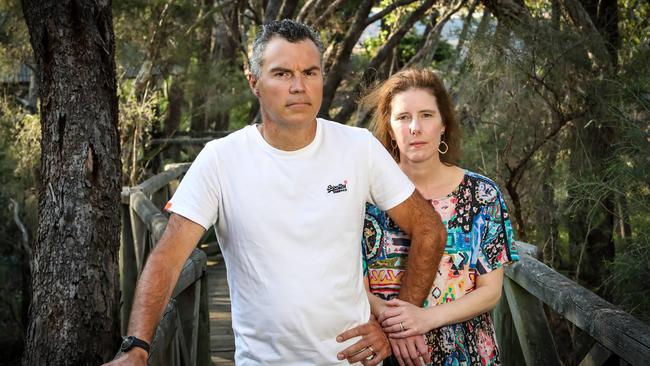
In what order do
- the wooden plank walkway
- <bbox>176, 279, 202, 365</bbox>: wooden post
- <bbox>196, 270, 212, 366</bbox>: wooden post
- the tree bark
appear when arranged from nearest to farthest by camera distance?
1. <bbox>176, 279, 202, 365</bbox>: wooden post
2. <bbox>196, 270, 212, 366</bbox>: wooden post
3. the wooden plank walkway
4. the tree bark

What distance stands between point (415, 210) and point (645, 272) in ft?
5.82

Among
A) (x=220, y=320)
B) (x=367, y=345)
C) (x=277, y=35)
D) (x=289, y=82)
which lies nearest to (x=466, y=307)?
(x=367, y=345)

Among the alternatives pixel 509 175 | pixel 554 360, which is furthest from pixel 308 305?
pixel 509 175

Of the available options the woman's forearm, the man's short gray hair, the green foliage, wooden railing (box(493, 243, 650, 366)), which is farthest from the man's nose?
the green foliage

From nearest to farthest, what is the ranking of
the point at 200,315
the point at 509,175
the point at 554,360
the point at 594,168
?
the point at 554,360 → the point at 200,315 → the point at 594,168 → the point at 509,175

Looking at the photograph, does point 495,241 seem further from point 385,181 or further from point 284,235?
point 284,235

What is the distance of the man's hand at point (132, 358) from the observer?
196cm

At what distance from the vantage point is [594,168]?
6184mm

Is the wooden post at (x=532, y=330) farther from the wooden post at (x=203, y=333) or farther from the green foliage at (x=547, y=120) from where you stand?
the green foliage at (x=547, y=120)

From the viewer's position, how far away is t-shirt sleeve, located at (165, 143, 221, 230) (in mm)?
2188

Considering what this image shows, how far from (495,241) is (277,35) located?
0.93 metres

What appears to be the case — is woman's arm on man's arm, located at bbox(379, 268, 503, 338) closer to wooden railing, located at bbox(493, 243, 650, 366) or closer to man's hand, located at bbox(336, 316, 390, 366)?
man's hand, located at bbox(336, 316, 390, 366)

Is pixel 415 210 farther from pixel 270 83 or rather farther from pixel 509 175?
pixel 509 175

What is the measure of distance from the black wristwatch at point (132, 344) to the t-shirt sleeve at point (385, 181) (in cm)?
76
